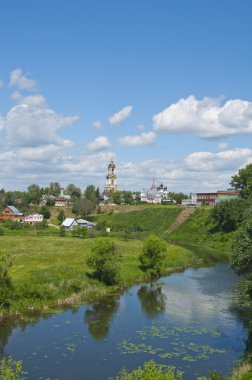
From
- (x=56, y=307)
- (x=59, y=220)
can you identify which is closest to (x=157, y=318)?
(x=56, y=307)

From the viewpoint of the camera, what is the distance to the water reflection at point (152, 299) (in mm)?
44516

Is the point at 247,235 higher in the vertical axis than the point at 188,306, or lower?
higher

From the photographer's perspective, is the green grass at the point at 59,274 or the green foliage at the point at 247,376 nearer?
the green foliage at the point at 247,376

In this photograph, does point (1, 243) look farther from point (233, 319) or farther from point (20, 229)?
point (233, 319)

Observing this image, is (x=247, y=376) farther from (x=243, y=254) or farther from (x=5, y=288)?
(x=5, y=288)

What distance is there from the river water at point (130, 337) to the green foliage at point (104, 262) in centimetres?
335

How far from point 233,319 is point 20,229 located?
9390cm

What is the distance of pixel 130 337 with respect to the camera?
35500 millimetres

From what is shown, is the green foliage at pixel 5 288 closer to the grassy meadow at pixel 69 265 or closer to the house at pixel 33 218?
the grassy meadow at pixel 69 265

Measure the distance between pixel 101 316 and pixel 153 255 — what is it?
72.4 ft

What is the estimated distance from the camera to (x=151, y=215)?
147750 mm

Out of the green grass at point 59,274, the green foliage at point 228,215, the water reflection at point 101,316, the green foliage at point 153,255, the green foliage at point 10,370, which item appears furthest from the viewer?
the green foliage at point 228,215

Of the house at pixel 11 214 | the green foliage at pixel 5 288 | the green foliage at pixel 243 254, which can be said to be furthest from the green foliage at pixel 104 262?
the house at pixel 11 214

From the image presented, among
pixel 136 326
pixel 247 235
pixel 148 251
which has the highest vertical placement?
pixel 247 235
